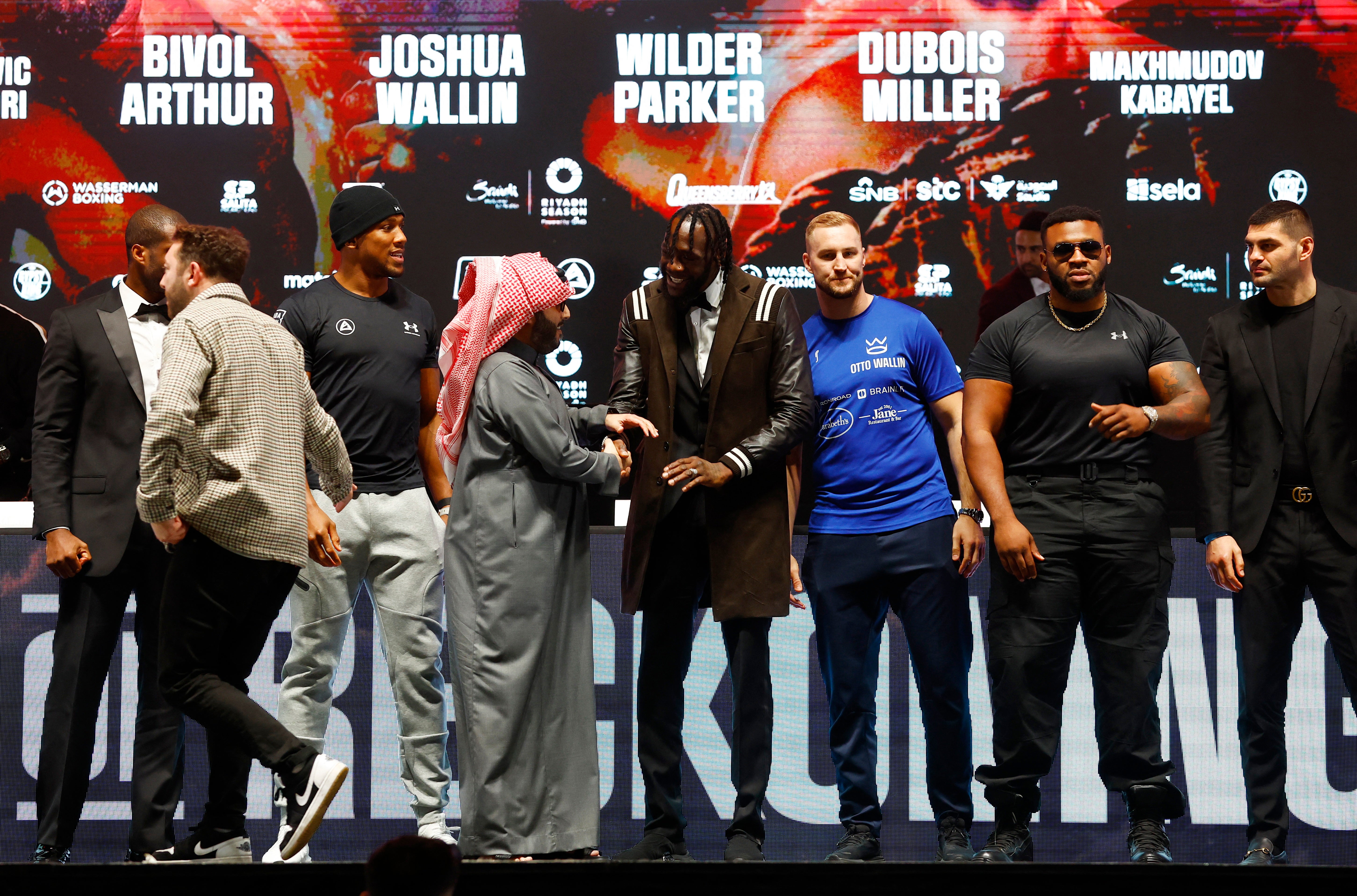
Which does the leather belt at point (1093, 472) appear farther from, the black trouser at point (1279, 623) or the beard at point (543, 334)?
the beard at point (543, 334)

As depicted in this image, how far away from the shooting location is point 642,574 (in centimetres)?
357

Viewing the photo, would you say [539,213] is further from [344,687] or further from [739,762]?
[739,762]

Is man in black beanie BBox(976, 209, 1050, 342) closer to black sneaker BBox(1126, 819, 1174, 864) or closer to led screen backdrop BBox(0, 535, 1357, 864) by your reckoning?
led screen backdrop BBox(0, 535, 1357, 864)

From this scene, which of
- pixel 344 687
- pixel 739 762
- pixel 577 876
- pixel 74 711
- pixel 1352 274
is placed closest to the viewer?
pixel 577 876

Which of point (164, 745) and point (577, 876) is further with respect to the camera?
point (164, 745)

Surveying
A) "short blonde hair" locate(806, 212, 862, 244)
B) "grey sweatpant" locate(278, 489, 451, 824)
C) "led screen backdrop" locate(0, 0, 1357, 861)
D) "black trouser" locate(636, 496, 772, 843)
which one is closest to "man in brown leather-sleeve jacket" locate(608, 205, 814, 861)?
"black trouser" locate(636, 496, 772, 843)

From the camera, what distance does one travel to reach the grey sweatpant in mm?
3861

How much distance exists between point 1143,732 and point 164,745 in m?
2.61

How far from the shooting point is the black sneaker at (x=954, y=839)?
11.7 feet

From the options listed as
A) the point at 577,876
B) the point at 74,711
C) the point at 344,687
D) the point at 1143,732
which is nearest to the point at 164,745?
the point at 74,711

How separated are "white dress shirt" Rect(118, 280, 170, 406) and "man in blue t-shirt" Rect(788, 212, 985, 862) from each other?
1784 mm

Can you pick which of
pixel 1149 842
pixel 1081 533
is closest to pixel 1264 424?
pixel 1081 533

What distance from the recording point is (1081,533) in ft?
11.7

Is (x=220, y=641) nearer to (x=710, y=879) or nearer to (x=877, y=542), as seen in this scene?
(x=710, y=879)
